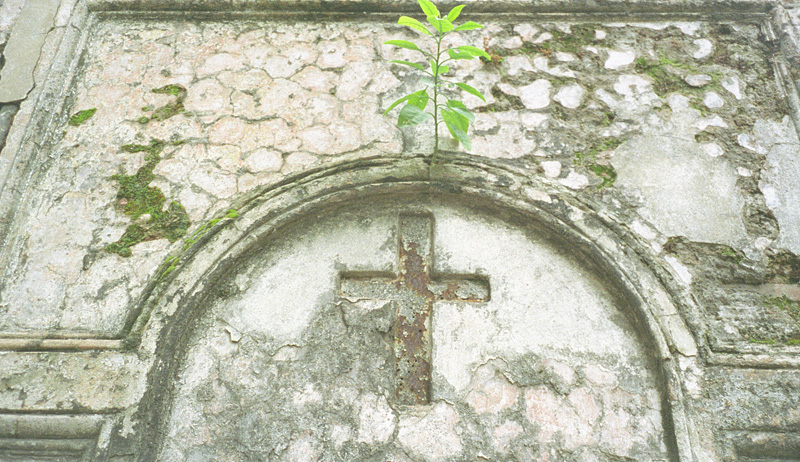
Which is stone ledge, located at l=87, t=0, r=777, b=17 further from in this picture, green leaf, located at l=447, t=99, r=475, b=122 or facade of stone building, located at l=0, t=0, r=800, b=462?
green leaf, located at l=447, t=99, r=475, b=122

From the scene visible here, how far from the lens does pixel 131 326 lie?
181 cm

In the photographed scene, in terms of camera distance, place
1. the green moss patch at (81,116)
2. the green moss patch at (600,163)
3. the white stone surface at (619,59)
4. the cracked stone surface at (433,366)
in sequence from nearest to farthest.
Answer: the cracked stone surface at (433,366) → the green moss patch at (600,163) → the green moss patch at (81,116) → the white stone surface at (619,59)

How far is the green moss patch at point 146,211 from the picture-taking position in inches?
78.6

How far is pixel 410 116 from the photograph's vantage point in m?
1.85

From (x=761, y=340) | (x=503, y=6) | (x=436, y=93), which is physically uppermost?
(x=503, y=6)

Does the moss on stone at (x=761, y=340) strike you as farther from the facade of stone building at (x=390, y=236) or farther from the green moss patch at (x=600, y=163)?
the green moss patch at (x=600, y=163)

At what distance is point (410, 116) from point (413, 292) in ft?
2.06

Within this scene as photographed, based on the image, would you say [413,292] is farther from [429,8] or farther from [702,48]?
[702,48]

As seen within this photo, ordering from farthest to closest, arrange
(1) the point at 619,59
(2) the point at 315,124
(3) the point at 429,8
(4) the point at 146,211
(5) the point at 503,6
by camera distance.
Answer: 1. (5) the point at 503,6
2. (1) the point at 619,59
3. (2) the point at 315,124
4. (4) the point at 146,211
5. (3) the point at 429,8

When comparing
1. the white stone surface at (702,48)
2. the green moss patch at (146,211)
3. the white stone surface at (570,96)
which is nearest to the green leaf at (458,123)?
the white stone surface at (570,96)

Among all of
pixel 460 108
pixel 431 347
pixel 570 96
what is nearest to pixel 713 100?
pixel 570 96

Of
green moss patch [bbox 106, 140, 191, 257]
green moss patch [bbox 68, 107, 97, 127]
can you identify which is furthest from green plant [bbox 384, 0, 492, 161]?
green moss patch [bbox 68, 107, 97, 127]

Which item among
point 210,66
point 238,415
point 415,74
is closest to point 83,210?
point 210,66

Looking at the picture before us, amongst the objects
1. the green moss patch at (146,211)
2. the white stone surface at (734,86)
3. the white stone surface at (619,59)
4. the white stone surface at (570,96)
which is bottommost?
the green moss patch at (146,211)
